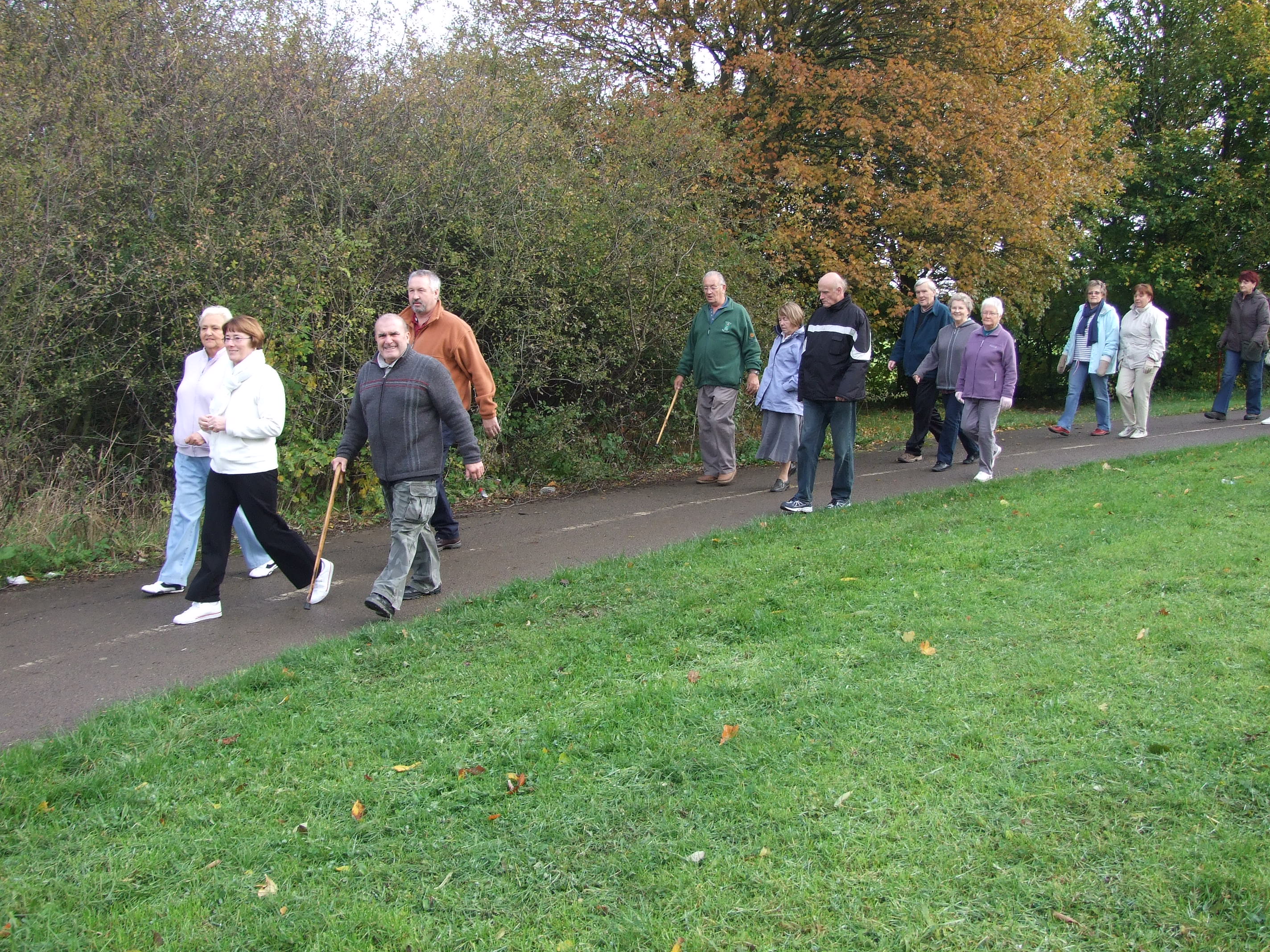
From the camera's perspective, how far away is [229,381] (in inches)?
257

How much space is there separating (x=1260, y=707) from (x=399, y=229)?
8301mm

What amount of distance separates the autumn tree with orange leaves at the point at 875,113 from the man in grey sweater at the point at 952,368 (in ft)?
12.5

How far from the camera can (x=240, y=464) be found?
644 cm

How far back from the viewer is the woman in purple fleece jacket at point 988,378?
1067 centimetres

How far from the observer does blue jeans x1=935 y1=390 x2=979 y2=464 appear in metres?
11.4

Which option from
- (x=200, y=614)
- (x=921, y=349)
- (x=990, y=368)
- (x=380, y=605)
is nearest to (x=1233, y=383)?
(x=921, y=349)

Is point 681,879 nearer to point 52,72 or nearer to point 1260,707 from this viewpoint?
point 1260,707

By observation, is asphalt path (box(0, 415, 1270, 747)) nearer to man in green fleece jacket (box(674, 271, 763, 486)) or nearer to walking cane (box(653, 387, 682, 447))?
man in green fleece jacket (box(674, 271, 763, 486))

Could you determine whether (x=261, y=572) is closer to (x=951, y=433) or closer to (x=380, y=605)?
(x=380, y=605)

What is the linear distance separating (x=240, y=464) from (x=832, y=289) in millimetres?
5020

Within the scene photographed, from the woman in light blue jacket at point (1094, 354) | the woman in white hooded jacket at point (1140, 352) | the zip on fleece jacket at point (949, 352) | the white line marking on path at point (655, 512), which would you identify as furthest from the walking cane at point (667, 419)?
the woman in white hooded jacket at point (1140, 352)

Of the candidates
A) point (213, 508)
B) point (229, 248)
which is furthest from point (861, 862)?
point (229, 248)

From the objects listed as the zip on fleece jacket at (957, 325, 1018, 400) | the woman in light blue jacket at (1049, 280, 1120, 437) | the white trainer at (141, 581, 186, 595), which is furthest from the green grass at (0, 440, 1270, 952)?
the woman in light blue jacket at (1049, 280, 1120, 437)

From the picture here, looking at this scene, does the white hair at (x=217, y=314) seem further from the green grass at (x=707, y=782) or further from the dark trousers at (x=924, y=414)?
the dark trousers at (x=924, y=414)
